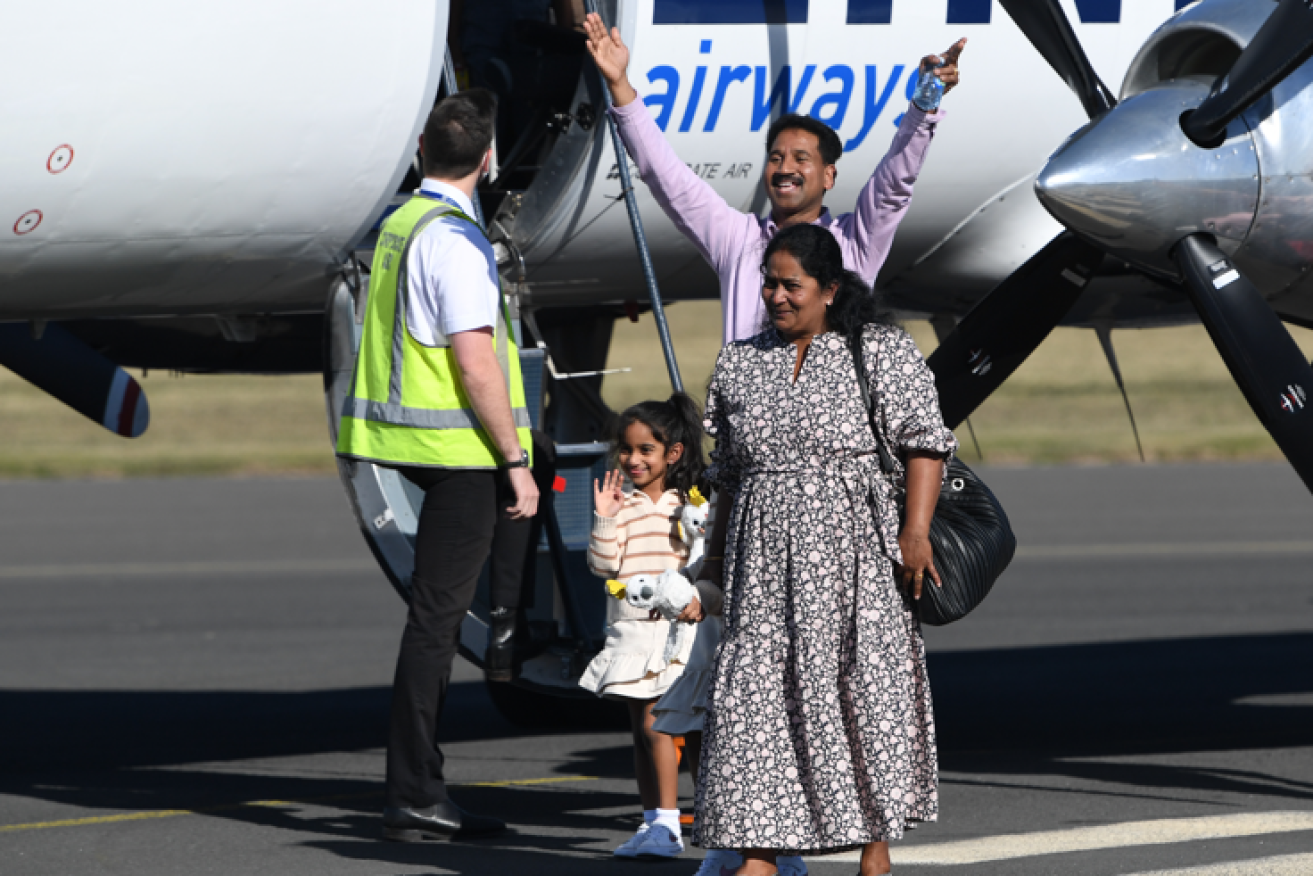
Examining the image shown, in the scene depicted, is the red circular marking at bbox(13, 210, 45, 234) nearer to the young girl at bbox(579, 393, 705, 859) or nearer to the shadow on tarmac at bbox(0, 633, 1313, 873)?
the young girl at bbox(579, 393, 705, 859)

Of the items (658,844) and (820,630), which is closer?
(820,630)

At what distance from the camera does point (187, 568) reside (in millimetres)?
15852

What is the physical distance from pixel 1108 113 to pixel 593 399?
2.95m

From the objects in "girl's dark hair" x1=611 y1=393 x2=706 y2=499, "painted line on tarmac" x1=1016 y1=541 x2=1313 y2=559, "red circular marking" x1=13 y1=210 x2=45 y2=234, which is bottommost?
"painted line on tarmac" x1=1016 y1=541 x2=1313 y2=559

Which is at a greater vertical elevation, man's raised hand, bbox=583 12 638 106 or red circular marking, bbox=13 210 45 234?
man's raised hand, bbox=583 12 638 106

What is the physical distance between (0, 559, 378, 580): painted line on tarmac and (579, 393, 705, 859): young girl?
10.2 metres

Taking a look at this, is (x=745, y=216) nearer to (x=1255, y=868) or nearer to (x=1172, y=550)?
(x=1255, y=868)

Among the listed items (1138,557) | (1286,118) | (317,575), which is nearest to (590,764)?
(1286,118)

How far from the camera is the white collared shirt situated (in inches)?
218

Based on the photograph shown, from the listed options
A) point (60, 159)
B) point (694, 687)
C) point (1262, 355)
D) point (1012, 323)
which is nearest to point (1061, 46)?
point (1012, 323)

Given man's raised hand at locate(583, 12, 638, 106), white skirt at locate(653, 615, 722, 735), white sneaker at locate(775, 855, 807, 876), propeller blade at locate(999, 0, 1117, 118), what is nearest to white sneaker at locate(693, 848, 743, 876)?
white sneaker at locate(775, 855, 807, 876)

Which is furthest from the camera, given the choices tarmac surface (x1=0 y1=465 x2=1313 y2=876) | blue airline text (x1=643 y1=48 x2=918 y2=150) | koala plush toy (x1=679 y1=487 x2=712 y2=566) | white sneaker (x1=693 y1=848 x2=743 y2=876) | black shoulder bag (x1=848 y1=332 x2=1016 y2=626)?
blue airline text (x1=643 y1=48 x2=918 y2=150)

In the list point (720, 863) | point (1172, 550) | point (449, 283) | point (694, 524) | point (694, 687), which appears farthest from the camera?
point (1172, 550)

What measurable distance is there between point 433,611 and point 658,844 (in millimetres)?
954
